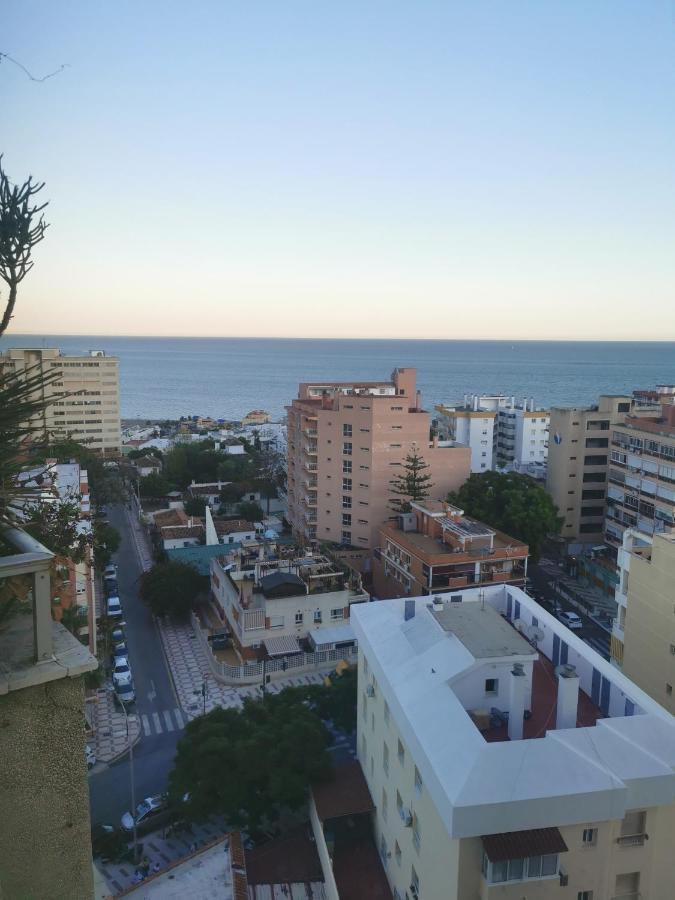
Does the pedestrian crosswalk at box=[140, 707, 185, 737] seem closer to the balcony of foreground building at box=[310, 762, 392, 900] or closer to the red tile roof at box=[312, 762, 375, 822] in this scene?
the balcony of foreground building at box=[310, 762, 392, 900]

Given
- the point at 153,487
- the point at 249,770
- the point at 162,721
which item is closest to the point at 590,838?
the point at 249,770

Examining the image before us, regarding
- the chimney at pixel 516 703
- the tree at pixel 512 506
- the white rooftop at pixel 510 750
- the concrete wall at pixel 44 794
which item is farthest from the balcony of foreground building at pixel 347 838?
the tree at pixel 512 506

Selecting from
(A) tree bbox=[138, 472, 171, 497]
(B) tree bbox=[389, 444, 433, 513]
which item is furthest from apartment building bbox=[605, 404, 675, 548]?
(A) tree bbox=[138, 472, 171, 497]

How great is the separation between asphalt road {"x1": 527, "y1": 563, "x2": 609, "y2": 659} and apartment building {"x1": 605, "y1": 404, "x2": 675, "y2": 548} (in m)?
3.21

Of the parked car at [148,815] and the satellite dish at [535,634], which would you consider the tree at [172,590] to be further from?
the satellite dish at [535,634]

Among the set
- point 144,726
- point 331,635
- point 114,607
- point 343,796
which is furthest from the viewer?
point 114,607

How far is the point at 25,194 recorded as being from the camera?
3.51 m

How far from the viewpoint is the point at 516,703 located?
873 cm

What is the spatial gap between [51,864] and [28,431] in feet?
6.56

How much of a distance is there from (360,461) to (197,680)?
11067 millimetres

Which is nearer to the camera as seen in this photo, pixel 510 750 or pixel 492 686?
pixel 510 750

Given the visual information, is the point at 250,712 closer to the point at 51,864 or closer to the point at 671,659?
the point at 671,659

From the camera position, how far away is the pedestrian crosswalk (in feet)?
50.4

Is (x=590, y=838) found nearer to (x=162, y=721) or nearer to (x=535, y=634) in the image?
(x=535, y=634)
